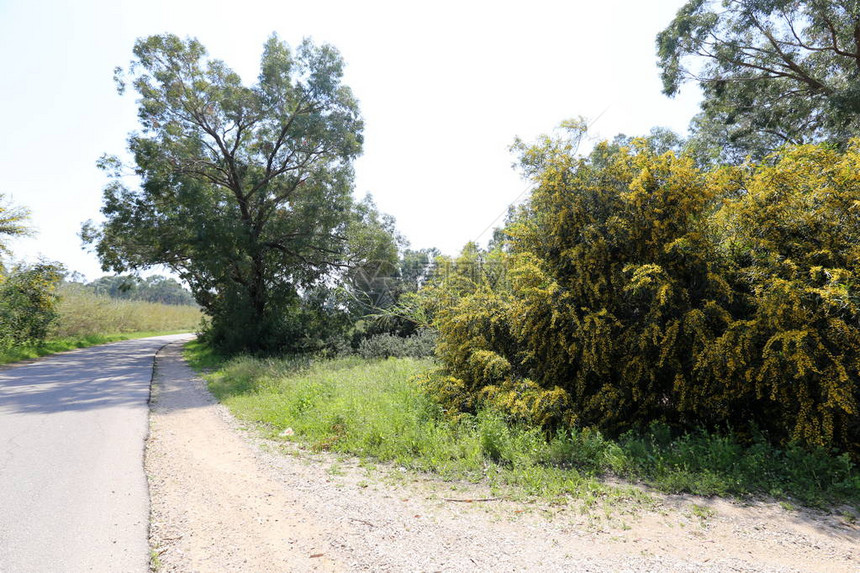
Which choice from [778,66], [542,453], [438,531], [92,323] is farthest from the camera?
[92,323]

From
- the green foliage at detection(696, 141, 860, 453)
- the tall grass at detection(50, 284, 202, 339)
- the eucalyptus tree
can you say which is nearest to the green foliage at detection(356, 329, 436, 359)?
the eucalyptus tree

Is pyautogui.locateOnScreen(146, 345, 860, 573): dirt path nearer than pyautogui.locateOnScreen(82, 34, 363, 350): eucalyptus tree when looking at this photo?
Yes

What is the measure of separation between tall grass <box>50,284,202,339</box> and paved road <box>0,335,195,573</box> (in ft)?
50.3

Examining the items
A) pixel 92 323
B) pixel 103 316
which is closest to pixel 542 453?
pixel 92 323

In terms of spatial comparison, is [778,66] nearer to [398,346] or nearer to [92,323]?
[398,346]

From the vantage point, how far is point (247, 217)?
1862 cm

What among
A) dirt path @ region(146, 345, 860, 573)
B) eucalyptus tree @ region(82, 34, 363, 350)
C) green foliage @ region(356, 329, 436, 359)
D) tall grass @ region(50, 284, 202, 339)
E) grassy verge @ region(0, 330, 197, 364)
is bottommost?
dirt path @ region(146, 345, 860, 573)

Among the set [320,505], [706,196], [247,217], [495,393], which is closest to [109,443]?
[320,505]

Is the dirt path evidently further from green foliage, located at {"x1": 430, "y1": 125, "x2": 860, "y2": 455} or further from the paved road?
green foliage, located at {"x1": 430, "y1": 125, "x2": 860, "y2": 455}

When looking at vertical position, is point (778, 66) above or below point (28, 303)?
above

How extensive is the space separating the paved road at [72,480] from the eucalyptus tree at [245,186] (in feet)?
24.2

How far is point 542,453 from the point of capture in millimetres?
5141

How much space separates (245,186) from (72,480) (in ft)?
53.4

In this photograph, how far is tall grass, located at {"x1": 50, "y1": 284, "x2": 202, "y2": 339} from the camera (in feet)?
74.7
